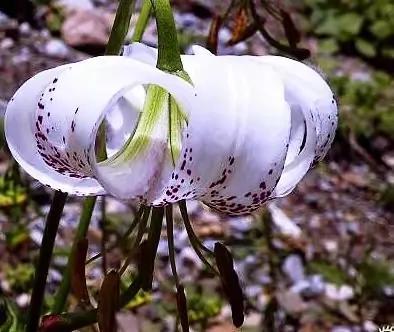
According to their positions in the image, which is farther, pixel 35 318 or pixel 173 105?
pixel 35 318

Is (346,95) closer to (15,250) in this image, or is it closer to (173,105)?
(15,250)

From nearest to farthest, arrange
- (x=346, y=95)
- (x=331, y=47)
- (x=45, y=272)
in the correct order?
1. (x=45, y=272)
2. (x=346, y=95)
3. (x=331, y=47)

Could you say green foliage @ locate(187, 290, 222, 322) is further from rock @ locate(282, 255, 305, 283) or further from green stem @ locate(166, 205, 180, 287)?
green stem @ locate(166, 205, 180, 287)

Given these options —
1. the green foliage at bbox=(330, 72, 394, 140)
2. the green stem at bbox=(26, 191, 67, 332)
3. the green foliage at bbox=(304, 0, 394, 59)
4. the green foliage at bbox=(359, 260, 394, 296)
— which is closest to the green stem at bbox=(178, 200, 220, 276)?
the green stem at bbox=(26, 191, 67, 332)

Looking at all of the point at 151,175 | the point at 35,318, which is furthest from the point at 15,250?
the point at 151,175

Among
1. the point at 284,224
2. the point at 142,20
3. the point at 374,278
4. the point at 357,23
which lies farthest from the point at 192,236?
the point at 357,23

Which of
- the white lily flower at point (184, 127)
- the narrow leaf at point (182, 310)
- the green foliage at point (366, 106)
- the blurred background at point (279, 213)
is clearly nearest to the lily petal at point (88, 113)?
the white lily flower at point (184, 127)

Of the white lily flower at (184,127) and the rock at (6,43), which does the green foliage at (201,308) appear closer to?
the white lily flower at (184,127)
